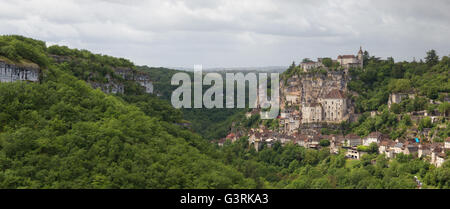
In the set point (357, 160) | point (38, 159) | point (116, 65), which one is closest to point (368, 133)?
point (357, 160)

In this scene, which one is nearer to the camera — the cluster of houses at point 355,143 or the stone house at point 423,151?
the cluster of houses at point 355,143

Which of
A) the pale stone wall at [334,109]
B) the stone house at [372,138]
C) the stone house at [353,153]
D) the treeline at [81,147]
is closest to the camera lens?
the treeline at [81,147]

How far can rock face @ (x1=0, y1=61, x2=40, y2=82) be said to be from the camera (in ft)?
79.3

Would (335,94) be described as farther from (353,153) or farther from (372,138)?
(353,153)

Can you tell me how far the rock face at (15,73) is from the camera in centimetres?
2417

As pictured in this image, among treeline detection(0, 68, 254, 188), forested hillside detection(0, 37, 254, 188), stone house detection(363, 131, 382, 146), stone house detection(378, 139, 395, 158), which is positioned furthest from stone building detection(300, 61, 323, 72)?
treeline detection(0, 68, 254, 188)

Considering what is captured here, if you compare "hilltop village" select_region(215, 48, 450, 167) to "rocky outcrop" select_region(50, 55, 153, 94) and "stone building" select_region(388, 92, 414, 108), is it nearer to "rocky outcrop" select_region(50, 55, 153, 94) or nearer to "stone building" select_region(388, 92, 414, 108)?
"stone building" select_region(388, 92, 414, 108)

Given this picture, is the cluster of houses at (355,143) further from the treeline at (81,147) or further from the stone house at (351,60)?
the treeline at (81,147)

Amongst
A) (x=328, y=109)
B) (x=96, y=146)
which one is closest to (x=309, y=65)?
(x=328, y=109)

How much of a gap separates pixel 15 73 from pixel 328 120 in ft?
151

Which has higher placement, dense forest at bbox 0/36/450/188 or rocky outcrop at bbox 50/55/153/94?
rocky outcrop at bbox 50/55/153/94

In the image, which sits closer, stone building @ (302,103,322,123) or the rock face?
the rock face

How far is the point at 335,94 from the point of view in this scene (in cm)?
6394

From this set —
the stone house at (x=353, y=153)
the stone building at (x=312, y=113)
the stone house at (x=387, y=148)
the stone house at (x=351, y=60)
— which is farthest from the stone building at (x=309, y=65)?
the stone house at (x=387, y=148)
